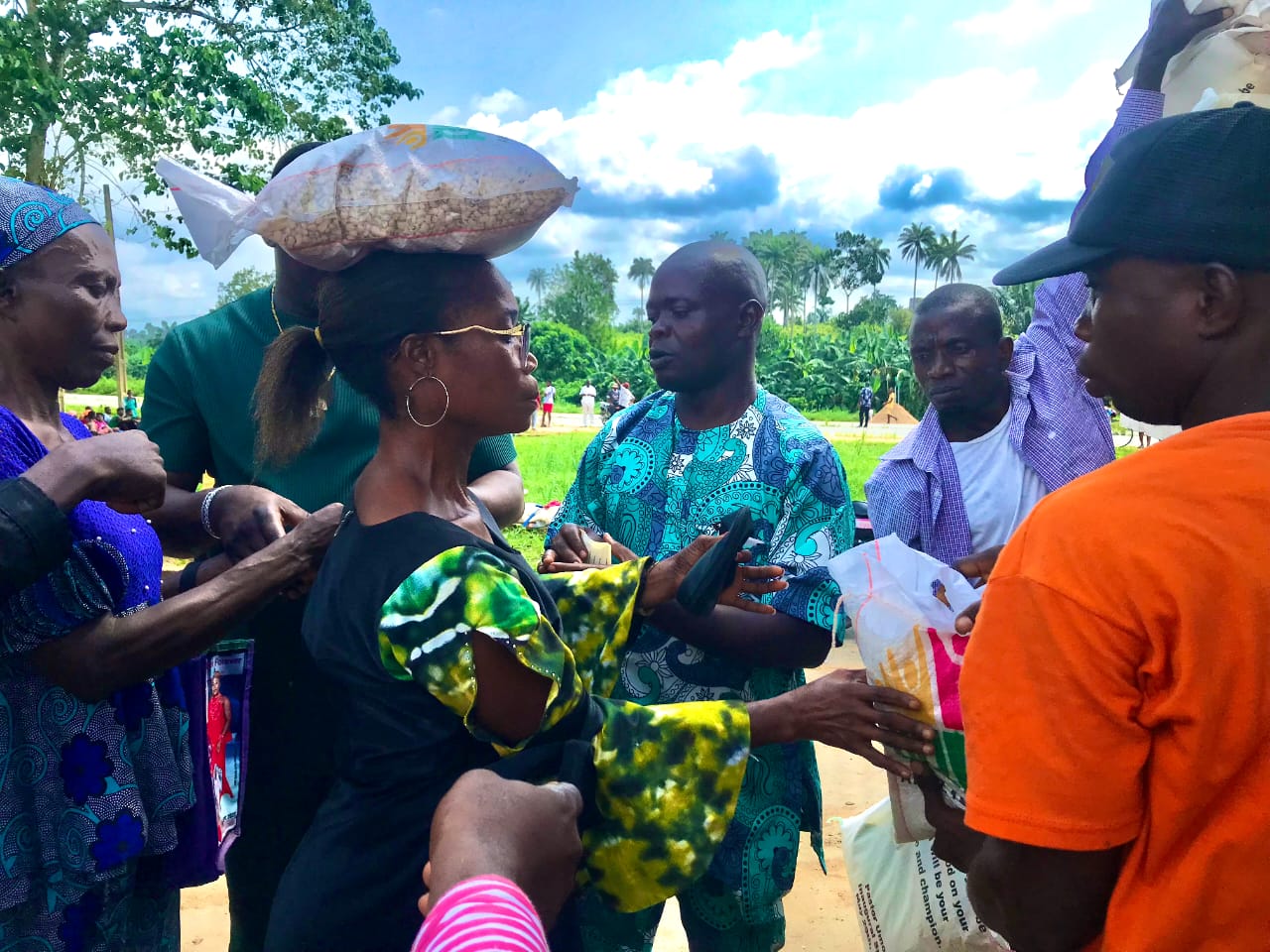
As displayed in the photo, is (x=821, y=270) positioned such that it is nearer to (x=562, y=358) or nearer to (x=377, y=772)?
(x=562, y=358)

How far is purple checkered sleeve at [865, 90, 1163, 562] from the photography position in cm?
296

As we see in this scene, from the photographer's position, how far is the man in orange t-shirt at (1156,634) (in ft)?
3.36

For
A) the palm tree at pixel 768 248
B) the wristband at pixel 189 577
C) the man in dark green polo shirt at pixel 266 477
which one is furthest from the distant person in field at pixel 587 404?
the palm tree at pixel 768 248

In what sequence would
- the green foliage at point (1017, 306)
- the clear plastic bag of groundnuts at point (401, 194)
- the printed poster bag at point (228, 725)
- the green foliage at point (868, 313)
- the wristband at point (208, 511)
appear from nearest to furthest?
the clear plastic bag of groundnuts at point (401, 194), the printed poster bag at point (228, 725), the wristband at point (208, 511), the green foliage at point (1017, 306), the green foliage at point (868, 313)

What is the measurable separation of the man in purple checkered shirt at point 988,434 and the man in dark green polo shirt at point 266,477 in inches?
56.2

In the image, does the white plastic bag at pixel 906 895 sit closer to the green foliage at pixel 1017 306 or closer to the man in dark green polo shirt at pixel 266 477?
the man in dark green polo shirt at pixel 266 477

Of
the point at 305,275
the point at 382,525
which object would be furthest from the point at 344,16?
the point at 382,525

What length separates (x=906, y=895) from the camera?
2.00m

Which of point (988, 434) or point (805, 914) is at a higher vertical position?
point (988, 434)

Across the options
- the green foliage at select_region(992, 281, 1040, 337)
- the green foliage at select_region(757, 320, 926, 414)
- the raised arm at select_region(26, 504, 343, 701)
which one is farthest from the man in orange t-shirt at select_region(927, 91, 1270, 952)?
the green foliage at select_region(992, 281, 1040, 337)

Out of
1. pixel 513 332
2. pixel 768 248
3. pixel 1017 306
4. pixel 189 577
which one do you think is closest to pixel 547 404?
pixel 189 577

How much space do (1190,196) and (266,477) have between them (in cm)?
208

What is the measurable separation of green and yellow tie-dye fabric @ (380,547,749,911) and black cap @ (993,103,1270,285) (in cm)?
101

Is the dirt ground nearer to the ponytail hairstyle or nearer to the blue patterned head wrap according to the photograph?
the ponytail hairstyle
